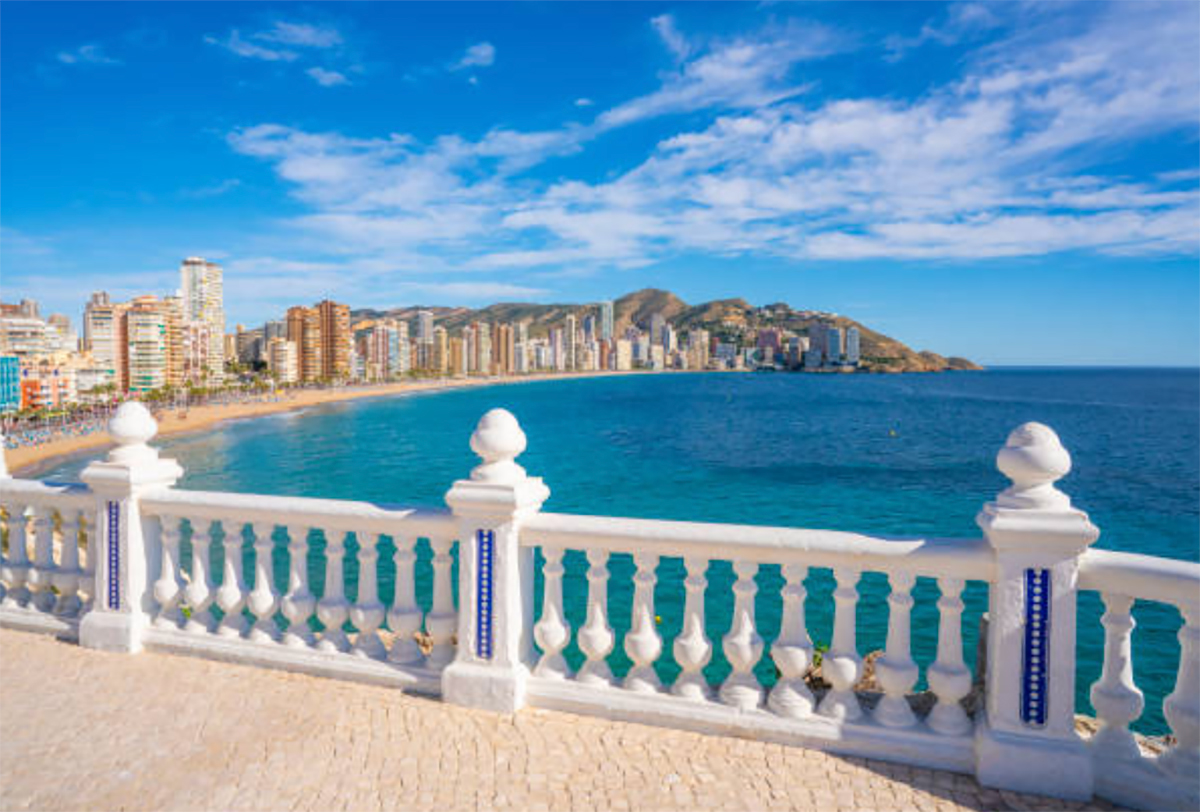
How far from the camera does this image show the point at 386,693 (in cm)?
419

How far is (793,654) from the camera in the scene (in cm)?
354

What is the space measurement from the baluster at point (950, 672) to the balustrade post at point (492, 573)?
2048mm

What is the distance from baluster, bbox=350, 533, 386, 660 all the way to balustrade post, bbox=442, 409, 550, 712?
61 centimetres

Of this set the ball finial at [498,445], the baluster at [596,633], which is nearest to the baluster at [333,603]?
the ball finial at [498,445]

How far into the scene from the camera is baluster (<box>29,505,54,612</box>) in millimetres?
5160

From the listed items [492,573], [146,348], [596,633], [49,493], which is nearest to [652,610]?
[596,633]

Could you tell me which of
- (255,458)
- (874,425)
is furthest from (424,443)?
(874,425)

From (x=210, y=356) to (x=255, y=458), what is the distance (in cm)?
9605

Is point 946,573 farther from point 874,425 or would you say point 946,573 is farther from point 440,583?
point 874,425

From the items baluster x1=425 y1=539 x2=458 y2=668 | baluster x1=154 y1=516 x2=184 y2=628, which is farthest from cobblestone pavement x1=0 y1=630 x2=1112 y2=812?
baluster x1=154 y1=516 x2=184 y2=628

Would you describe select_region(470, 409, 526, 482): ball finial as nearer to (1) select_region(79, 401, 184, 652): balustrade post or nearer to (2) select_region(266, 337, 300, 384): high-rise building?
(1) select_region(79, 401, 184, 652): balustrade post

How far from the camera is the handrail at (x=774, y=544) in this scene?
3328 mm

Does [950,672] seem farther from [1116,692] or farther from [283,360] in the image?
[283,360]

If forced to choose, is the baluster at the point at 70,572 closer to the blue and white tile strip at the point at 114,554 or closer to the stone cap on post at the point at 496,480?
the blue and white tile strip at the point at 114,554
